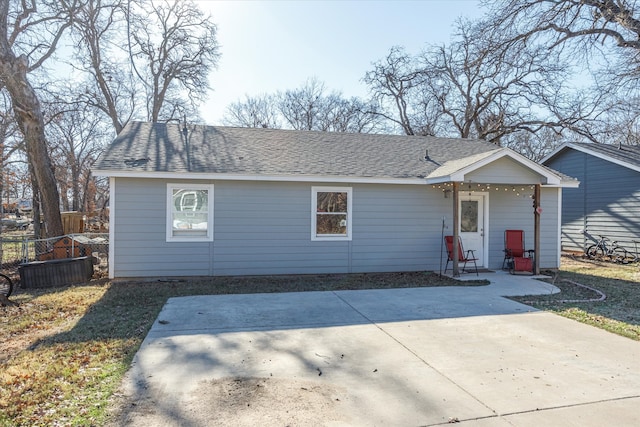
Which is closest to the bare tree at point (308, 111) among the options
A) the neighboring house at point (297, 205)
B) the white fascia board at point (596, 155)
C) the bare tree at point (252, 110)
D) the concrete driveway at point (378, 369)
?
the bare tree at point (252, 110)

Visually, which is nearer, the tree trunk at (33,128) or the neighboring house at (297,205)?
the neighboring house at (297,205)

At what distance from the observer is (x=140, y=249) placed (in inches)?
335

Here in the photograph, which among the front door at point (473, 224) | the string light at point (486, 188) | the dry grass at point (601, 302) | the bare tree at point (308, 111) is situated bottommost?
the dry grass at point (601, 302)

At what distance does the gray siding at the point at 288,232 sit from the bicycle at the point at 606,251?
3.76 metres

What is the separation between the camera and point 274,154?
9930mm

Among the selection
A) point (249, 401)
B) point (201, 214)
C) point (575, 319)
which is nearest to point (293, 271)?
point (201, 214)

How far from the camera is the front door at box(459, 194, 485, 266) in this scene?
10141 millimetres

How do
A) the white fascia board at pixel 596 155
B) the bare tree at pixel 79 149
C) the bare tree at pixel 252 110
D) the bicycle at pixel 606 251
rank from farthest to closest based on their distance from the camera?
1. the bare tree at pixel 252 110
2. the bare tree at pixel 79 149
3. the bicycle at pixel 606 251
4. the white fascia board at pixel 596 155

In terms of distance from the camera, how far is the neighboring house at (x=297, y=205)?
27.9 feet

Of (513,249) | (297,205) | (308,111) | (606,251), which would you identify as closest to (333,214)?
(297,205)

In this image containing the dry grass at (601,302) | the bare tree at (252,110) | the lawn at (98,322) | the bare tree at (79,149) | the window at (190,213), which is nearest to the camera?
the lawn at (98,322)

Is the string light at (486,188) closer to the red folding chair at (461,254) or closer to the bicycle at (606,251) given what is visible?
the red folding chair at (461,254)

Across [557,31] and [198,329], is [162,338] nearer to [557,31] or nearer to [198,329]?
[198,329]

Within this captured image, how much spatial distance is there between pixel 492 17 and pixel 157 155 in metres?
9.13
